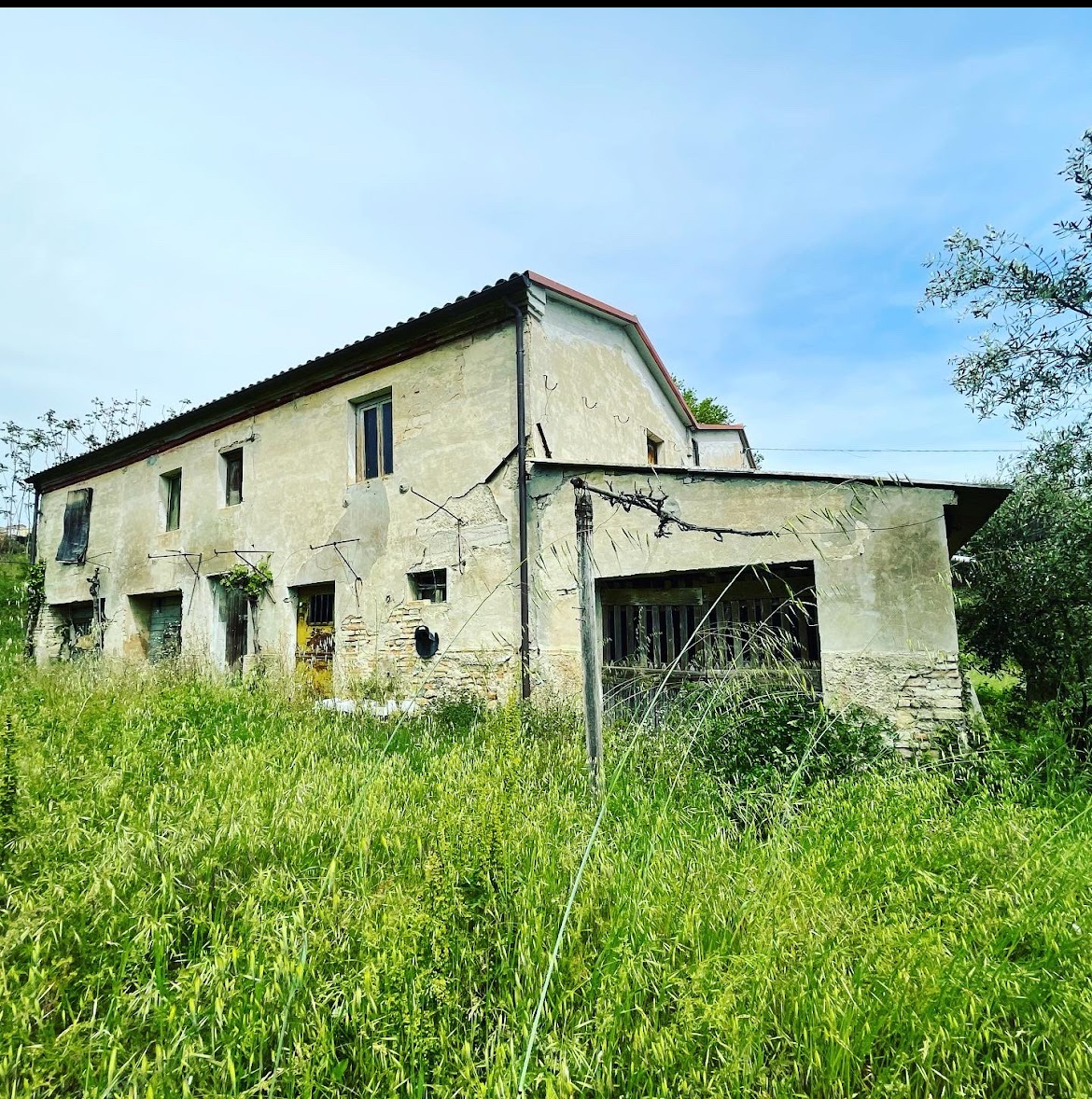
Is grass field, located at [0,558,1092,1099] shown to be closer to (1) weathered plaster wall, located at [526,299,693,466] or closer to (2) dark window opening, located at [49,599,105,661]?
(1) weathered plaster wall, located at [526,299,693,466]

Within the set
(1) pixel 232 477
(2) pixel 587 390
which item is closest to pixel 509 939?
(2) pixel 587 390

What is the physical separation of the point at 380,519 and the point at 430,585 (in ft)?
4.44

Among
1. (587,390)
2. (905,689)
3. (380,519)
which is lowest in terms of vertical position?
(905,689)

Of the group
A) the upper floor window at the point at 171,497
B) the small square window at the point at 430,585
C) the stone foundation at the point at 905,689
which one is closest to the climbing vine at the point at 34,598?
the upper floor window at the point at 171,497

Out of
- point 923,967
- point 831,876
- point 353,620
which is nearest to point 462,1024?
point 923,967

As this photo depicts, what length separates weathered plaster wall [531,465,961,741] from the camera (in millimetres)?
5523

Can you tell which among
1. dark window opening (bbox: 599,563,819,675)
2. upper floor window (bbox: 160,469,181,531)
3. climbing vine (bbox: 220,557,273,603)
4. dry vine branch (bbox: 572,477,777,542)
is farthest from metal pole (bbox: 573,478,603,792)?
upper floor window (bbox: 160,469,181,531)

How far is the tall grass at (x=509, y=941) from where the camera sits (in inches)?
71.7

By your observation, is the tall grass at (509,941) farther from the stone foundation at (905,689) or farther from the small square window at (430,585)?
the small square window at (430,585)

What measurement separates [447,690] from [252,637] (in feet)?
14.9

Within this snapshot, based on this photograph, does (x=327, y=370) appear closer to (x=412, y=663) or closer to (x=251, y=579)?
(x=251, y=579)

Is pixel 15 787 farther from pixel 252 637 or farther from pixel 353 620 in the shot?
pixel 252 637

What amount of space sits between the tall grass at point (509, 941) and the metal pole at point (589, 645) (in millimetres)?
376

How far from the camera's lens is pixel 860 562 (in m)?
5.86
